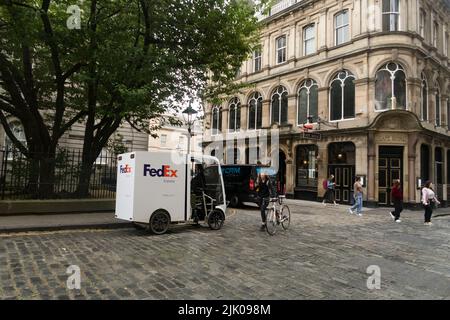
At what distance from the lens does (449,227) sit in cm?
1385

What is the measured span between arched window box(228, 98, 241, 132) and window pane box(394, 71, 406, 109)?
47.4 ft

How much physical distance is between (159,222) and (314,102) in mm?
18939

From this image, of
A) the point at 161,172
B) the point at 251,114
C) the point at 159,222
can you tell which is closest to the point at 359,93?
the point at 251,114

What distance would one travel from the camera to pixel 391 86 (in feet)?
70.6

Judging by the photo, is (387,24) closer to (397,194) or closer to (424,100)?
(424,100)

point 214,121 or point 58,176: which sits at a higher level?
point 214,121

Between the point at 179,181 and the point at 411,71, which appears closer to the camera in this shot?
the point at 179,181

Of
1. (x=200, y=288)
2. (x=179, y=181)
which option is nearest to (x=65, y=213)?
(x=179, y=181)

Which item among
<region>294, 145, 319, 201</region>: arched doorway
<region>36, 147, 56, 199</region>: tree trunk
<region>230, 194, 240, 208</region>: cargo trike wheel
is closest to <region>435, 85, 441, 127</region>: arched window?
<region>294, 145, 319, 201</region>: arched doorway

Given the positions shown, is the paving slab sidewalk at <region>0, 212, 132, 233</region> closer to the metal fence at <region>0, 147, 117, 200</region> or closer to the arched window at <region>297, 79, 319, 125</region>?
the metal fence at <region>0, 147, 117, 200</region>

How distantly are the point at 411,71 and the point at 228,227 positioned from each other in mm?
17540

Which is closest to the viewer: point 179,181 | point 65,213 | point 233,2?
point 179,181

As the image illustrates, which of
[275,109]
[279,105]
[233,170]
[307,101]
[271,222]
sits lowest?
[271,222]
